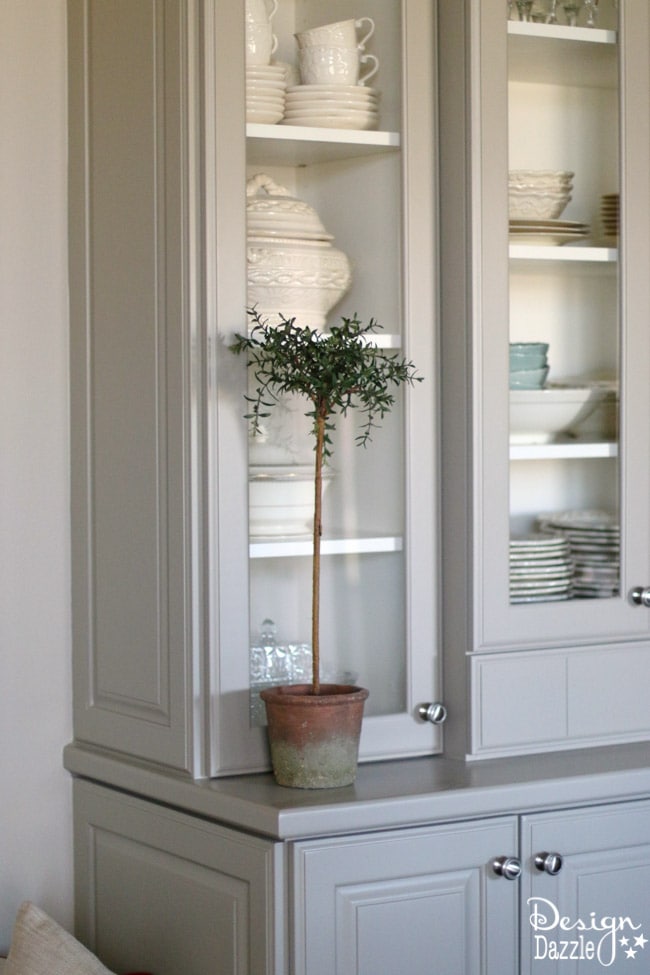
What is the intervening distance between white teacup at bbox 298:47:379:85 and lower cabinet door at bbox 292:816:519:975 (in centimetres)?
114

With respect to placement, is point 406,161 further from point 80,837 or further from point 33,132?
point 80,837

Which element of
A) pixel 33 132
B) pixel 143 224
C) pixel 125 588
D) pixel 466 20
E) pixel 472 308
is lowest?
pixel 125 588

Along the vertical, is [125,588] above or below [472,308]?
below

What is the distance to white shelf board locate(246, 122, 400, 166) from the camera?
2006 mm

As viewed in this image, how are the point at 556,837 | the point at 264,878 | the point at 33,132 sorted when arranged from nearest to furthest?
the point at 264,878, the point at 556,837, the point at 33,132

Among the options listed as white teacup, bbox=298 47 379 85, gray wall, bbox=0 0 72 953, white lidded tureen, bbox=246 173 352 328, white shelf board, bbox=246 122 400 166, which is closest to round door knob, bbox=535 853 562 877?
gray wall, bbox=0 0 72 953

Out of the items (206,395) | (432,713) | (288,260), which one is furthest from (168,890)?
(288,260)

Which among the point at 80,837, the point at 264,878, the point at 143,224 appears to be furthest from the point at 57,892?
the point at 143,224

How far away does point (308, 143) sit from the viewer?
2053 millimetres

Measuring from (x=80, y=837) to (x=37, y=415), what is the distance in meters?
0.69

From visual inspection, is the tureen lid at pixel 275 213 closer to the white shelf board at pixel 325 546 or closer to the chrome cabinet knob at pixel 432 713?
the white shelf board at pixel 325 546

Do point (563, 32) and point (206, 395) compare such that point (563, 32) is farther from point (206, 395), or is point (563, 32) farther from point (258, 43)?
point (206, 395)

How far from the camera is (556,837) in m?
2.00

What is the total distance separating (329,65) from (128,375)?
1.88ft
